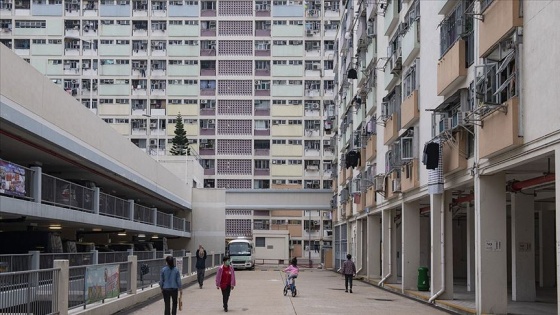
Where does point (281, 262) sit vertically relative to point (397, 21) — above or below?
below

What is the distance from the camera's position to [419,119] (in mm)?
29188

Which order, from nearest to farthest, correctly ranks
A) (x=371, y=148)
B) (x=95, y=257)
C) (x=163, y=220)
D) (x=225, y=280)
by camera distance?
(x=225, y=280)
(x=95, y=257)
(x=371, y=148)
(x=163, y=220)

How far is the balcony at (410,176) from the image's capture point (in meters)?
29.2

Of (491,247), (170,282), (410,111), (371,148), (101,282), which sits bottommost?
(101,282)

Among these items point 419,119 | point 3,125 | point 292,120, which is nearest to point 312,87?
point 292,120

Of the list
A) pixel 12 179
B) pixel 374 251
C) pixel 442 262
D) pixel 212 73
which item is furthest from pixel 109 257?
pixel 212 73

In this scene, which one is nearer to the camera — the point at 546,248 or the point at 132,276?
the point at 132,276

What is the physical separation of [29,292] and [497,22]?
1170cm

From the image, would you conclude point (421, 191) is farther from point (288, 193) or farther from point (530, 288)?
point (288, 193)

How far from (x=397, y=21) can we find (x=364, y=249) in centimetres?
1725

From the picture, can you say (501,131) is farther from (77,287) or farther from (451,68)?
(77,287)

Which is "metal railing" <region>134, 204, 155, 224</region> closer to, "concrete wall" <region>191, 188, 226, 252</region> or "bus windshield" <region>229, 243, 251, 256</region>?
"concrete wall" <region>191, 188, 226, 252</region>

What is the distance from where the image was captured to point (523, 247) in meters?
25.1

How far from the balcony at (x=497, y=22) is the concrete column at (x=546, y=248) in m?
17.4
